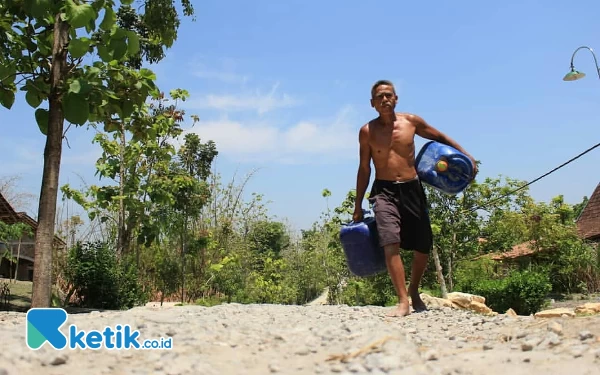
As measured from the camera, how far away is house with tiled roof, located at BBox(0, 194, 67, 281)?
980cm

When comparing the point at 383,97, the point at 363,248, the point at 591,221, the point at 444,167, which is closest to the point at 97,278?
the point at 363,248

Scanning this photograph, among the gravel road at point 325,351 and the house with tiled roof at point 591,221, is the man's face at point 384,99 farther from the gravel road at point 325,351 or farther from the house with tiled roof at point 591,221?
the house with tiled roof at point 591,221

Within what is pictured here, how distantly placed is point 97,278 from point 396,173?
13.9 feet

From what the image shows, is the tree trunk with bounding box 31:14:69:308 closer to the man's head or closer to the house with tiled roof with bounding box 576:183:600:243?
the man's head

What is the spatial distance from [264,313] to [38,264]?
2166 millimetres

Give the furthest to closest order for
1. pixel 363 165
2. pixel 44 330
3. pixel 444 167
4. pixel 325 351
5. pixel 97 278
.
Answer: pixel 97 278 → pixel 363 165 → pixel 444 167 → pixel 44 330 → pixel 325 351

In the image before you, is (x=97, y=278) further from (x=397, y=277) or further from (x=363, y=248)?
(x=397, y=277)

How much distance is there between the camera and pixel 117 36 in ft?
13.7

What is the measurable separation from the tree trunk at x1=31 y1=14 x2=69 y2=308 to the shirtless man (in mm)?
2637

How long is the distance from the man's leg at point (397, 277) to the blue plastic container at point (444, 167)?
0.65 m

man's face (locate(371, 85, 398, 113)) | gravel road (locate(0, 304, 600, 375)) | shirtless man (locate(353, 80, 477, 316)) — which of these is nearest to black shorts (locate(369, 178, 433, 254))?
shirtless man (locate(353, 80, 477, 316))

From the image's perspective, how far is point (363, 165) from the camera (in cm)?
429

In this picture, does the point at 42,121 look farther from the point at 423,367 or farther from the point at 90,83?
the point at 423,367

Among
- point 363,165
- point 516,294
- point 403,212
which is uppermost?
point 363,165
